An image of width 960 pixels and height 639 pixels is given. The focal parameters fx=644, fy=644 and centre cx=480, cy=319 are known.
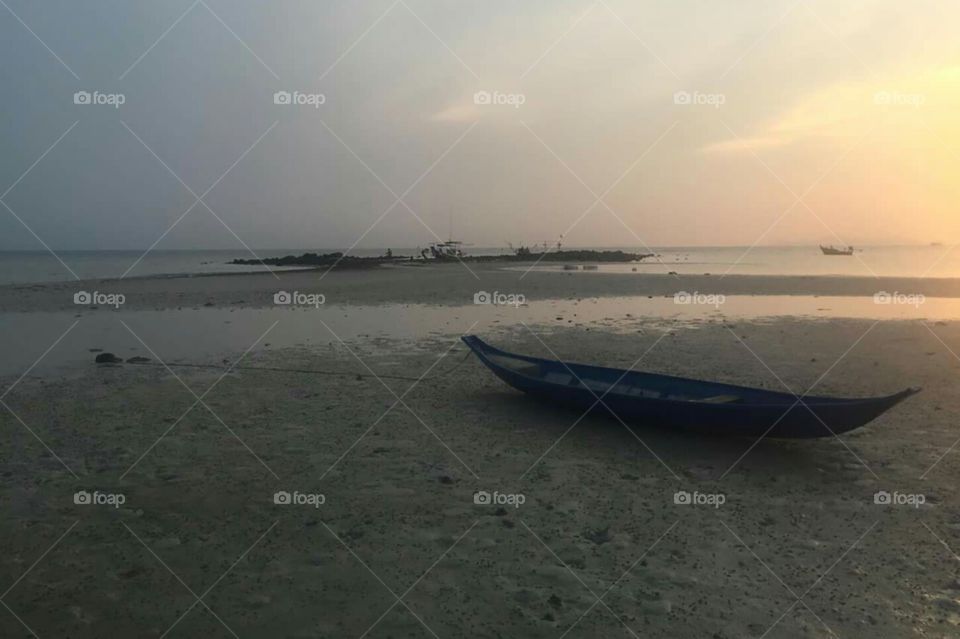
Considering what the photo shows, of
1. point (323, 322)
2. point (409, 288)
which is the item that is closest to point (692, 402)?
point (323, 322)

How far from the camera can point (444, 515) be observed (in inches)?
223

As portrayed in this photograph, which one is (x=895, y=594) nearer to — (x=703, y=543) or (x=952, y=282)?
(x=703, y=543)

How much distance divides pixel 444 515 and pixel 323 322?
13.7 m

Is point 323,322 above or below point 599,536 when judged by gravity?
above

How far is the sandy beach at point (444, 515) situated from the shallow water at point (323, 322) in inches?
113

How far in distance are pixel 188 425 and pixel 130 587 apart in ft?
13.5

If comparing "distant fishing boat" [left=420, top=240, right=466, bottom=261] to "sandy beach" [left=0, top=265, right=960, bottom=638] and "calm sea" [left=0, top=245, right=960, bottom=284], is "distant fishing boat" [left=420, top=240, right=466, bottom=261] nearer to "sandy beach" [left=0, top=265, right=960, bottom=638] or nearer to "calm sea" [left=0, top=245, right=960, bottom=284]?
"calm sea" [left=0, top=245, right=960, bottom=284]

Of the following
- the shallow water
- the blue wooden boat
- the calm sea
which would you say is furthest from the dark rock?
the calm sea

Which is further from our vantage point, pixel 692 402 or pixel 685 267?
pixel 685 267

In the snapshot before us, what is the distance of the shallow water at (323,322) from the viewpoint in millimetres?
13922

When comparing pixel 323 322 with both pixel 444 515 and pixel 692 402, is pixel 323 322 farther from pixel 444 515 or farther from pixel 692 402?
pixel 444 515

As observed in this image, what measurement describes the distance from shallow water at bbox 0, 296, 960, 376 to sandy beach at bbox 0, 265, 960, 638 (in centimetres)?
287

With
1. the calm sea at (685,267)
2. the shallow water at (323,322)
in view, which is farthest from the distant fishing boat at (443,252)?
the shallow water at (323,322)

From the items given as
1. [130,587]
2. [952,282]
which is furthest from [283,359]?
[952,282]
